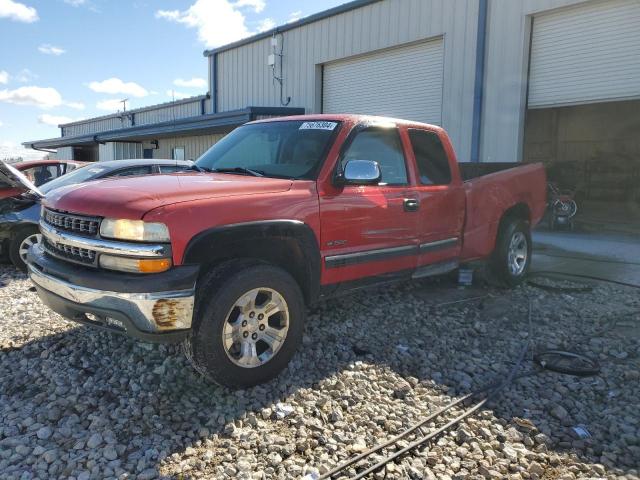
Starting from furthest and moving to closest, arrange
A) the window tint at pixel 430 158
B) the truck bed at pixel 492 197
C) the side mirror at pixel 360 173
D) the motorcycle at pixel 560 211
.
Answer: the motorcycle at pixel 560 211 < the truck bed at pixel 492 197 < the window tint at pixel 430 158 < the side mirror at pixel 360 173

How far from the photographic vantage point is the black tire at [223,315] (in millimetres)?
3350

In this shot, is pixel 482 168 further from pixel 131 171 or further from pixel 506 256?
pixel 131 171

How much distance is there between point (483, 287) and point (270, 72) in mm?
13631

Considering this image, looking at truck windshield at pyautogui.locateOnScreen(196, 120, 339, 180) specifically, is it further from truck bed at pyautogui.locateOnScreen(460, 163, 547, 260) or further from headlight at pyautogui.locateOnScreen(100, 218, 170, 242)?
truck bed at pyautogui.locateOnScreen(460, 163, 547, 260)

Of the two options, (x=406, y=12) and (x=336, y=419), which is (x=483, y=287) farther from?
(x=406, y=12)

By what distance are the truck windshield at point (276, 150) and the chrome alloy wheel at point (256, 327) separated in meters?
1.02

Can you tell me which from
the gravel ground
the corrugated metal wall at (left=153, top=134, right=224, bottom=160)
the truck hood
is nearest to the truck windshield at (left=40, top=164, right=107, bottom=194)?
the gravel ground

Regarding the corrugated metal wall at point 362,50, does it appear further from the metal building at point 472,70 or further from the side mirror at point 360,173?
the side mirror at point 360,173

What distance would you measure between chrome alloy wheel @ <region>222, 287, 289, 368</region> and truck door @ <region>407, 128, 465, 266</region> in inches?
71.9

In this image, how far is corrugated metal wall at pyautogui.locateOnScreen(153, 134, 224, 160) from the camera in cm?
2121

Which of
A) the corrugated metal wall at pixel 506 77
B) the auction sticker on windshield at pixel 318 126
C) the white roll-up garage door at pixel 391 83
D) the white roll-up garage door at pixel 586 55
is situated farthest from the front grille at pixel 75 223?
the white roll-up garage door at pixel 391 83

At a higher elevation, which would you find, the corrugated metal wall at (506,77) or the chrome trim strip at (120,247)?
the corrugated metal wall at (506,77)

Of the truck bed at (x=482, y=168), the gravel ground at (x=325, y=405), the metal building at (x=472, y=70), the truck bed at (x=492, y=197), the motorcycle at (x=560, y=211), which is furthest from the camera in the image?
the motorcycle at (x=560, y=211)

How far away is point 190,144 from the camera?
22.5 meters
